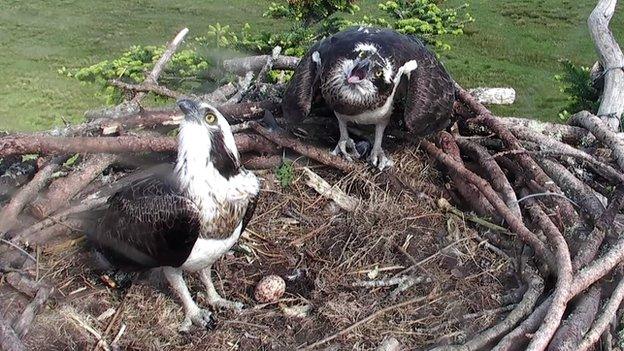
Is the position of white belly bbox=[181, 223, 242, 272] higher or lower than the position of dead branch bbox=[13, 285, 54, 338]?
higher

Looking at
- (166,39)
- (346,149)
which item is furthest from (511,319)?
(166,39)

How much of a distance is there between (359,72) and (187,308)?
4.89ft

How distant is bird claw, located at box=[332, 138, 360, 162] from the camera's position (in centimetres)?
421

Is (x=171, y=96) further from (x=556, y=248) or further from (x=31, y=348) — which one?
(x=556, y=248)

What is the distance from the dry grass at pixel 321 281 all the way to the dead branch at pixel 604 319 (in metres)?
0.43

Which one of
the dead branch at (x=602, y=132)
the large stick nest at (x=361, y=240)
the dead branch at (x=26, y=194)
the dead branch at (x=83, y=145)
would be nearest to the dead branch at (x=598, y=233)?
the large stick nest at (x=361, y=240)

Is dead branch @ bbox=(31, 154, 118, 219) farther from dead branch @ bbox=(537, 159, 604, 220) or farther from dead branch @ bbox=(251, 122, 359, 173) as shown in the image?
dead branch @ bbox=(537, 159, 604, 220)

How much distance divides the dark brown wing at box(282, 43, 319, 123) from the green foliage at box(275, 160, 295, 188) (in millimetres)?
280

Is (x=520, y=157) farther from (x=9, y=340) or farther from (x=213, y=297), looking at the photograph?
(x=9, y=340)

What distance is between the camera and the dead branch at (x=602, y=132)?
3.94 metres

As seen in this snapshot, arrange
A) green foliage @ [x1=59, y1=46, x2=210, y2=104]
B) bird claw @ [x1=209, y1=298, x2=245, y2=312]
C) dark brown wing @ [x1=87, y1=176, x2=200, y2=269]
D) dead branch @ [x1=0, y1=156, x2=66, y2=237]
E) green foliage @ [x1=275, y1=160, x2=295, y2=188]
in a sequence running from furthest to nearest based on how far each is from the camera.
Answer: green foliage @ [x1=59, y1=46, x2=210, y2=104] → green foliage @ [x1=275, y1=160, x2=295, y2=188] → dead branch @ [x1=0, y1=156, x2=66, y2=237] → bird claw @ [x1=209, y1=298, x2=245, y2=312] → dark brown wing @ [x1=87, y1=176, x2=200, y2=269]

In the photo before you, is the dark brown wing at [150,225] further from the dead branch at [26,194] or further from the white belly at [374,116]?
the white belly at [374,116]

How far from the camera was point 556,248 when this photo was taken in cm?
335

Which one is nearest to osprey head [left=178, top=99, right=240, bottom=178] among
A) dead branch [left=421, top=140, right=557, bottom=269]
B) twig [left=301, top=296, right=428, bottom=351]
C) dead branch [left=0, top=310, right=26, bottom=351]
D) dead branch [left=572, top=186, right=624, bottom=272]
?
twig [left=301, top=296, right=428, bottom=351]
